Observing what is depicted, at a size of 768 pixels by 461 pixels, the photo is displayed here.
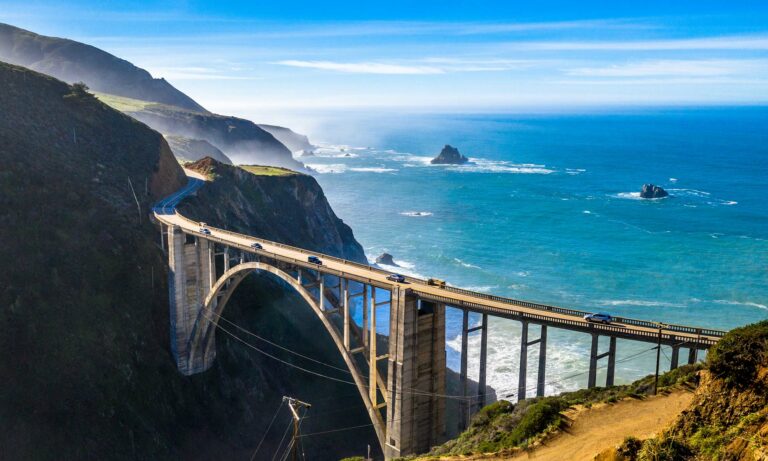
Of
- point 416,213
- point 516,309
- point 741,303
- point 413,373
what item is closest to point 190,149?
point 416,213

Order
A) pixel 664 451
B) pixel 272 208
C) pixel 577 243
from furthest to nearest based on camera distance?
1. pixel 577 243
2. pixel 272 208
3. pixel 664 451

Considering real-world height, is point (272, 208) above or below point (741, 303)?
above

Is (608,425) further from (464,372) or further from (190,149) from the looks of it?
(190,149)

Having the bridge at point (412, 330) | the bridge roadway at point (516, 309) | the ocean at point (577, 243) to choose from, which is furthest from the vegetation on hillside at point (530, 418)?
the ocean at point (577, 243)

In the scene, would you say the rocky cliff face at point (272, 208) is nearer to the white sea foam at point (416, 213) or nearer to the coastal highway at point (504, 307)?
the coastal highway at point (504, 307)

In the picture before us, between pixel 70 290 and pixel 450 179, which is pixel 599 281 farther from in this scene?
pixel 450 179

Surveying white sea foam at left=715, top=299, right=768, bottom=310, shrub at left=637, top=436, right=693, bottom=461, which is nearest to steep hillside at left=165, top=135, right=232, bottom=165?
white sea foam at left=715, top=299, right=768, bottom=310
